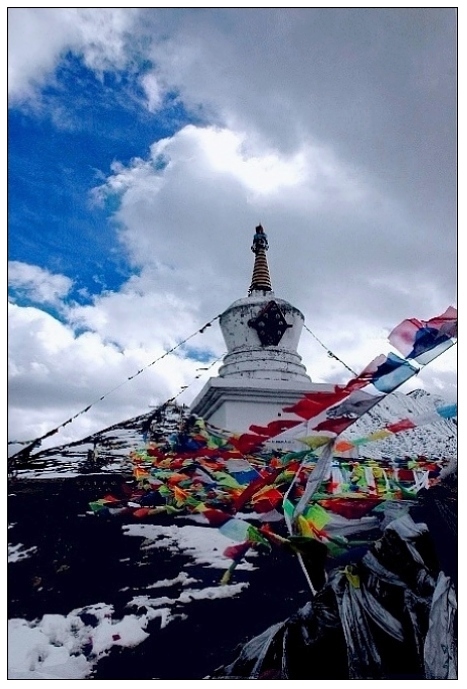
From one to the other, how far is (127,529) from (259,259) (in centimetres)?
433

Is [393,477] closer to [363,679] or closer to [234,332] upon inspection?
[363,679]

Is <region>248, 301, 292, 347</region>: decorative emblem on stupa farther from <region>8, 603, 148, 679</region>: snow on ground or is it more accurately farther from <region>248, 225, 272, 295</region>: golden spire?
<region>8, 603, 148, 679</region>: snow on ground

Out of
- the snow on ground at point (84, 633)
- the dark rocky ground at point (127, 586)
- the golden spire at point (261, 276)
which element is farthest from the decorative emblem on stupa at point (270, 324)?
the snow on ground at point (84, 633)

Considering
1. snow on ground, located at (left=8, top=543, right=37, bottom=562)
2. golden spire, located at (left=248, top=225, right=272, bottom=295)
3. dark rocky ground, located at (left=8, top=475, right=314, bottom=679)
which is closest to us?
dark rocky ground, located at (left=8, top=475, right=314, bottom=679)

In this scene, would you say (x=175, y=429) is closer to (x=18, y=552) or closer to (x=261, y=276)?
(x=18, y=552)

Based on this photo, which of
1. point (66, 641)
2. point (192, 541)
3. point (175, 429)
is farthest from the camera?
point (175, 429)

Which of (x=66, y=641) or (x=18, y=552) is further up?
(x=18, y=552)

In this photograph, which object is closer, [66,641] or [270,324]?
[66,641]

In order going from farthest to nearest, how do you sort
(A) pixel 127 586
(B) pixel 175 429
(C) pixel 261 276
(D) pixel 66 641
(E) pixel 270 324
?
(C) pixel 261 276
(E) pixel 270 324
(B) pixel 175 429
(A) pixel 127 586
(D) pixel 66 641

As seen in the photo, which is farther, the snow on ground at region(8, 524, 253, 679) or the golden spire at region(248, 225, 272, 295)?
the golden spire at region(248, 225, 272, 295)

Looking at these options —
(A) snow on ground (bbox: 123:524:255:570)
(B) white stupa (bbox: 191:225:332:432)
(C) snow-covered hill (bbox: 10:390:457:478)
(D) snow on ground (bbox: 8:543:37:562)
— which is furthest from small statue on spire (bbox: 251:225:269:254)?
(D) snow on ground (bbox: 8:543:37:562)

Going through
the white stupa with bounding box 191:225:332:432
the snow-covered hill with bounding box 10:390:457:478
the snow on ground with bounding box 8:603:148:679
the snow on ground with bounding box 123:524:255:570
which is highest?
the white stupa with bounding box 191:225:332:432

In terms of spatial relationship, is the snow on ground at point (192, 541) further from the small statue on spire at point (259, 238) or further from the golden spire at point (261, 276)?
the golden spire at point (261, 276)

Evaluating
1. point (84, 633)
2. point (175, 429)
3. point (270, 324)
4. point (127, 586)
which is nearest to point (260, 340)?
point (270, 324)
